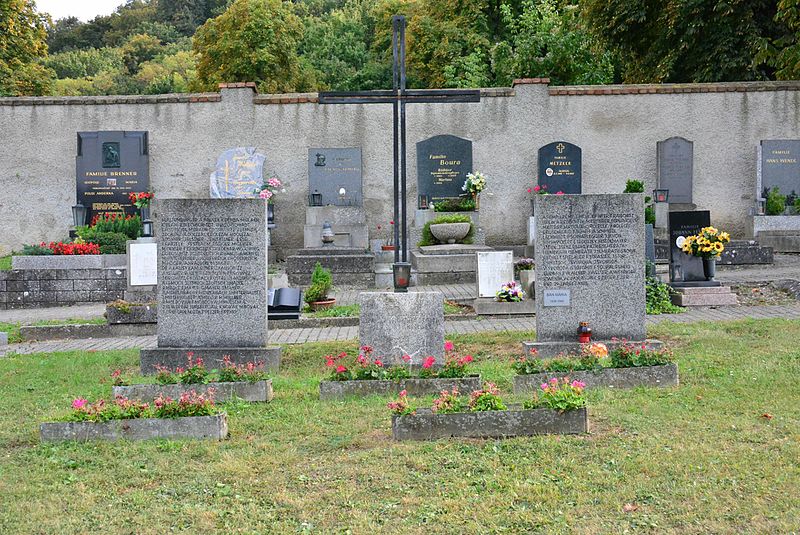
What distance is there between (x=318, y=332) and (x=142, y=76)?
1823 inches

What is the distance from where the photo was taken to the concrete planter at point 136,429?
599 cm

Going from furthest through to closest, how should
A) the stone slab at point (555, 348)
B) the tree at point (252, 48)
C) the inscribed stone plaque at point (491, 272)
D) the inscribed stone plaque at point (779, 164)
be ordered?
the tree at point (252, 48), the inscribed stone plaque at point (779, 164), the inscribed stone plaque at point (491, 272), the stone slab at point (555, 348)

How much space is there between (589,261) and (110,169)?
15.3 metres

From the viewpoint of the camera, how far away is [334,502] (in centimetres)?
473

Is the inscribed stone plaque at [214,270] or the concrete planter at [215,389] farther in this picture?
the inscribed stone plaque at [214,270]

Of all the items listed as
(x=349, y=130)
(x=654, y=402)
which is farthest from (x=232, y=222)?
(x=349, y=130)

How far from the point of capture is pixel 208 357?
895 centimetres

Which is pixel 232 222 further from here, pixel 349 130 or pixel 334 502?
pixel 349 130

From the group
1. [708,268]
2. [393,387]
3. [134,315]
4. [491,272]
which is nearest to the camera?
[393,387]

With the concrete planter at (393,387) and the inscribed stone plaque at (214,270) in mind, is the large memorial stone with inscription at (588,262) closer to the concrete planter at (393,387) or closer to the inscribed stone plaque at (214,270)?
the concrete planter at (393,387)

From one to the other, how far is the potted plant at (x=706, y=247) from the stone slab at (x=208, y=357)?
760cm

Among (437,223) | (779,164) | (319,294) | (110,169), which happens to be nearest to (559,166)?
(437,223)

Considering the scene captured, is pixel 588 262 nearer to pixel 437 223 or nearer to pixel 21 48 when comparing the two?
pixel 437 223

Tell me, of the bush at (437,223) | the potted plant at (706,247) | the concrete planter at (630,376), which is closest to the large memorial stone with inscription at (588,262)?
the concrete planter at (630,376)
